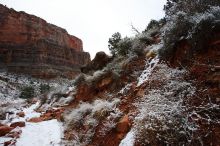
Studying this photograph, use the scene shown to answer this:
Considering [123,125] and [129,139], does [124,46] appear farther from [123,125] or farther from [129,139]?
[129,139]

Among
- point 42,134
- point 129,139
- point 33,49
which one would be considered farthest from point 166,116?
point 33,49

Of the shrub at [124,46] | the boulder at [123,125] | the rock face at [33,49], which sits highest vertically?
the rock face at [33,49]

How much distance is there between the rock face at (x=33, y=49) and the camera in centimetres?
6159

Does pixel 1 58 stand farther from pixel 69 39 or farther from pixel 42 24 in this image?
pixel 69 39

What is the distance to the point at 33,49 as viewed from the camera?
6756 cm

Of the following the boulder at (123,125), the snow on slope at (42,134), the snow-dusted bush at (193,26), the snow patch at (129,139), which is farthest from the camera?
the snow on slope at (42,134)

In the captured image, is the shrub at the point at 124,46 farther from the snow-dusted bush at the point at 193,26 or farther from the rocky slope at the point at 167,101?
the snow-dusted bush at the point at 193,26

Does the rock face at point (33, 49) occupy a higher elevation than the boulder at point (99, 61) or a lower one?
higher

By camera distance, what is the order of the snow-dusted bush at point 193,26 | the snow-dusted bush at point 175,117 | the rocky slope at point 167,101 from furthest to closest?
the snow-dusted bush at point 193,26 < the rocky slope at point 167,101 < the snow-dusted bush at point 175,117

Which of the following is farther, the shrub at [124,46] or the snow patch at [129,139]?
the shrub at [124,46]

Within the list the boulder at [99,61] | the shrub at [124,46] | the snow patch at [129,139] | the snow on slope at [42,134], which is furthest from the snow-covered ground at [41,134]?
the boulder at [99,61]

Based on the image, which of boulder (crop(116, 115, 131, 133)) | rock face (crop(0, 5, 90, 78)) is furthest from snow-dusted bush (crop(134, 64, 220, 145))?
rock face (crop(0, 5, 90, 78))

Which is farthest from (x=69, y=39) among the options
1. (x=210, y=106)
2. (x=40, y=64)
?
(x=210, y=106)

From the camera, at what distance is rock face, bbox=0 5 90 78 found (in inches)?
2425
